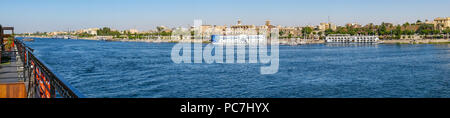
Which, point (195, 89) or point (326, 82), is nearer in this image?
point (195, 89)

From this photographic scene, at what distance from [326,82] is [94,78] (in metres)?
6.22

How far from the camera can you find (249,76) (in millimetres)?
10812

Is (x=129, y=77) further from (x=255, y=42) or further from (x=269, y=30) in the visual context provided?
(x=269, y=30)

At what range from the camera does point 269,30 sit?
64.8 meters
